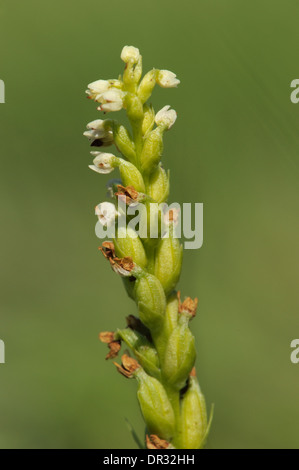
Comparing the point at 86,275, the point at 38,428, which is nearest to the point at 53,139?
the point at 86,275

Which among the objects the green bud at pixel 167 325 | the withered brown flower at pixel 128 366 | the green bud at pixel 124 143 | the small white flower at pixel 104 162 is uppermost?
the green bud at pixel 124 143

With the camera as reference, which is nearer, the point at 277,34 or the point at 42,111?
the point at 277,34

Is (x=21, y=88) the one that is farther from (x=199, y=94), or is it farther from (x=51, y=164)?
(x=199, y=94)

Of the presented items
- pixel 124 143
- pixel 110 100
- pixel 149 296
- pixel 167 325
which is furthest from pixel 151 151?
pixel 167 325

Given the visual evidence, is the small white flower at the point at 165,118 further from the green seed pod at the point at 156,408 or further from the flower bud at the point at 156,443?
the flower bud at the point at 156,443

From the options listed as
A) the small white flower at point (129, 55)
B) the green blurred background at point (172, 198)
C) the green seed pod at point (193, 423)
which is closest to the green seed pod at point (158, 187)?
the small white flower at point (129, 55)

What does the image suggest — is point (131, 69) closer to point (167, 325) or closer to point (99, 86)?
point (99, 86)
